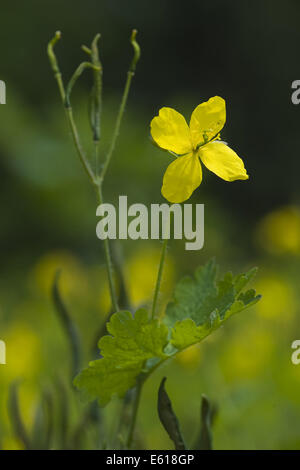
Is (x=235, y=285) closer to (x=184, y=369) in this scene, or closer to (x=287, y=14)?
(x=184, y=369)

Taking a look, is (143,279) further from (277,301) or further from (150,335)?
(150,335)

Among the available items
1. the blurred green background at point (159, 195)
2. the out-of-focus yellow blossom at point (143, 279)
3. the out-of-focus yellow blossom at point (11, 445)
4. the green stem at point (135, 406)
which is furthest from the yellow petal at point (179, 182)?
the out-of-focus yellow blossom at point (143, 279)

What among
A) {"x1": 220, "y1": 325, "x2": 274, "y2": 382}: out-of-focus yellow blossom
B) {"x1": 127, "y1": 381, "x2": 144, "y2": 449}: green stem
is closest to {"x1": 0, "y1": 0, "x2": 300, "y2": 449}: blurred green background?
{"x1": 220, "y1": 325, "x2": 274, "y2": 382}: out-of-focus yellow blossom

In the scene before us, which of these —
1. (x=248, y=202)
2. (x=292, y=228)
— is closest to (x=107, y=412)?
(x=292, y=228)

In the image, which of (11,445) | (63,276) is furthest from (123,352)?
(63,276)

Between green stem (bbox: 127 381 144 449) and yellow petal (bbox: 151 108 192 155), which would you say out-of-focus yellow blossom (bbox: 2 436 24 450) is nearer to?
green stem (bbox: 127 381 144 449)
